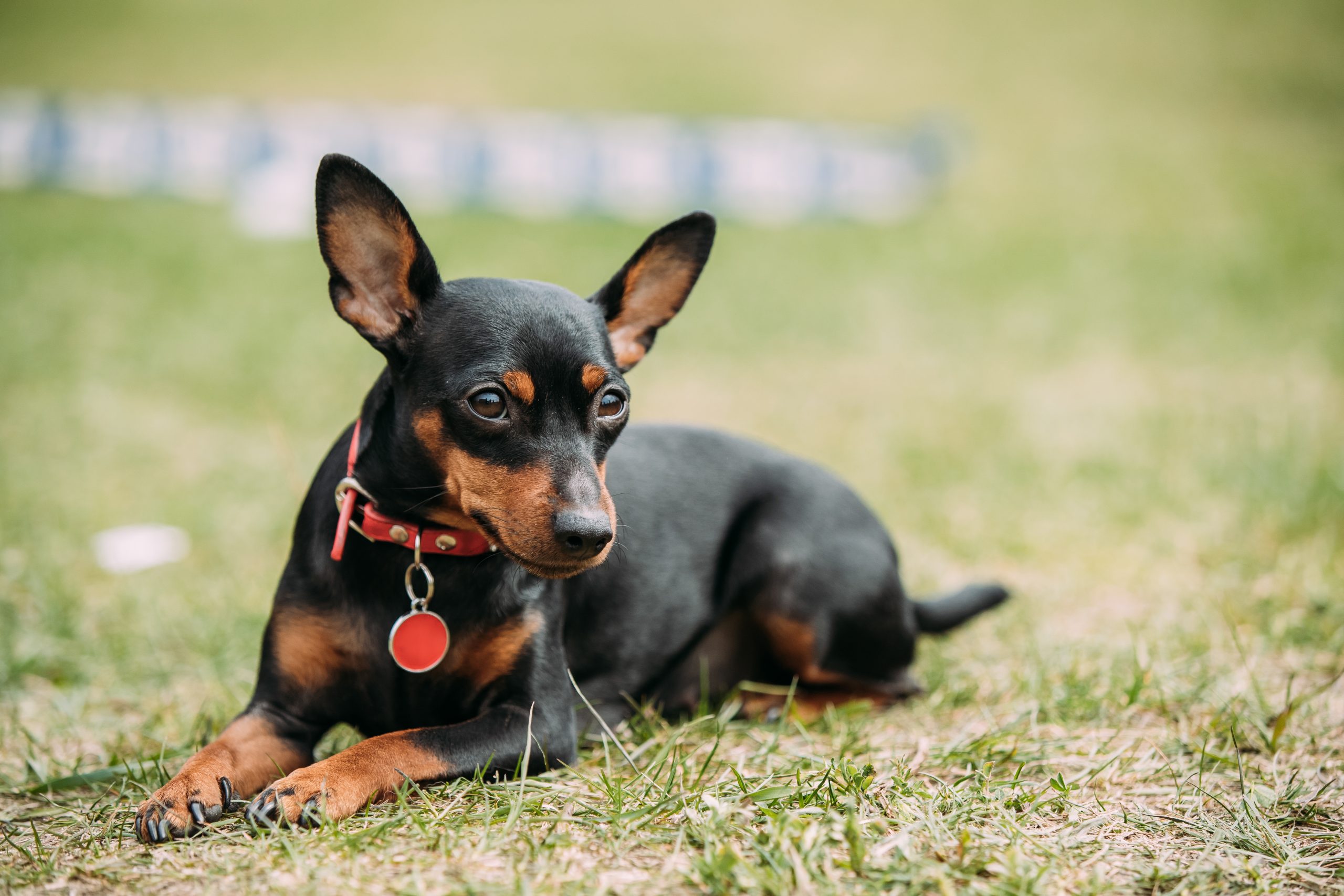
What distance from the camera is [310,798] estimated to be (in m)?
2.66

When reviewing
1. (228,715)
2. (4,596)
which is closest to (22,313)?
(4,596)

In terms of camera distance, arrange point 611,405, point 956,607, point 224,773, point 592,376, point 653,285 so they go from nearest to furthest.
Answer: point 224,773 < point 592,376 < point 611,405 < point 653,285 < point 956,607

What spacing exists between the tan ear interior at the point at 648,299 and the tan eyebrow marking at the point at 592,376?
1.28 feet

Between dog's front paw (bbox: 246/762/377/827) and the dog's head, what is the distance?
2.17ft

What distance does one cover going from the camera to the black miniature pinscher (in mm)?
2754

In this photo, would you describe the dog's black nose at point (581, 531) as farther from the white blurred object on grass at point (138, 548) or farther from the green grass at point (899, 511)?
the white blurred object on grass at point (138, 548)

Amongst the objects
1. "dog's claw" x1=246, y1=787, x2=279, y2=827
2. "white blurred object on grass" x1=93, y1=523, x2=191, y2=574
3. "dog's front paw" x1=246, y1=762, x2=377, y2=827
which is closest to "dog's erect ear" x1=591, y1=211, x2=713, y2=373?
"dog's front paw" x1=246, y1=762, x2=377, y2=827

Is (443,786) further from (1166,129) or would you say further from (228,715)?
(1166,129)

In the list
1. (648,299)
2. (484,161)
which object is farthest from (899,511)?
(484,161)

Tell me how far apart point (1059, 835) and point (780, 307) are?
29.5ft

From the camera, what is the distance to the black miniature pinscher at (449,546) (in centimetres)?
275

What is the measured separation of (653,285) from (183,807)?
1.87m

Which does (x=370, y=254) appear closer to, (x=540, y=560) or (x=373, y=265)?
(x=373, y=265)

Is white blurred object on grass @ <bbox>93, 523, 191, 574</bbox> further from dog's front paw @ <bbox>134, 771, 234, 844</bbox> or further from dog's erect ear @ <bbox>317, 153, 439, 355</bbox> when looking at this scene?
dog's erect ear @ <bbox>317, 153, 439, 355</bbox>
